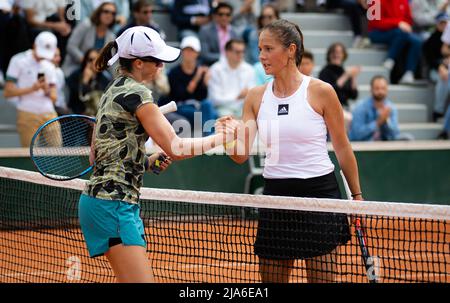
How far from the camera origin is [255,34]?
12.9 metres

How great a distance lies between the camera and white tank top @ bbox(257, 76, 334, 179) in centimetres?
502

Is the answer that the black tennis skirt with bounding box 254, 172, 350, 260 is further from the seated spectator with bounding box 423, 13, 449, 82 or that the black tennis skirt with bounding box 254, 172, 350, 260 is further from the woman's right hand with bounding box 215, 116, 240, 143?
the seated spectator with bounding box 423, 13, 449, 82

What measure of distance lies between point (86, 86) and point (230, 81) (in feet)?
6.35

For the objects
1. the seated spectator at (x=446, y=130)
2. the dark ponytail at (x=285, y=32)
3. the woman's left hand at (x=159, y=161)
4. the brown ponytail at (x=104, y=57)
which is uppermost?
the dark ponytail at (x=285, y=32)

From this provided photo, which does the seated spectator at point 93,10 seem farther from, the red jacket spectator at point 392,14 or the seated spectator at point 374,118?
the red jacket spectator at point 392,14

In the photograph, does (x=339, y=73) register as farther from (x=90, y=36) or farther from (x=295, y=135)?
(x=295, y=135)

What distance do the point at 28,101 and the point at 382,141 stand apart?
448 centimetres

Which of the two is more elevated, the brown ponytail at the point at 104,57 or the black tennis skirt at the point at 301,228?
the brown ponytail at the point at 104,57

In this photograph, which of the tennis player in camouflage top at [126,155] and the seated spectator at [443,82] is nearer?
the tennis player in camouflage top at [126,155]

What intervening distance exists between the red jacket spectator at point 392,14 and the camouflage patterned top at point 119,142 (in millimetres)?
9442

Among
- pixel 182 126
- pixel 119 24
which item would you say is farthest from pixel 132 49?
pixel 119 24

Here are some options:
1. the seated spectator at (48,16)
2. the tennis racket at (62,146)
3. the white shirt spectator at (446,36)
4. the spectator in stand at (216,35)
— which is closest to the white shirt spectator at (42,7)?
the seated spectator at (48,16)

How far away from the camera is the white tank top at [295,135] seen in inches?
198

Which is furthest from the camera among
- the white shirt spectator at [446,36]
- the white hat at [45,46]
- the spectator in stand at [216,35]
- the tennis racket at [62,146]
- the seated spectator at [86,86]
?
the white shirt spectator at [446,36]
